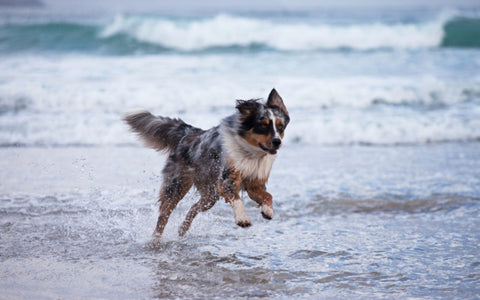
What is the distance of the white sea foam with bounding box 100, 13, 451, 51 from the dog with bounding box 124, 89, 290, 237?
60.5 ft

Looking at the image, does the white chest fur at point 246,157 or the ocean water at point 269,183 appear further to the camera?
the white chest fur at point 246,157

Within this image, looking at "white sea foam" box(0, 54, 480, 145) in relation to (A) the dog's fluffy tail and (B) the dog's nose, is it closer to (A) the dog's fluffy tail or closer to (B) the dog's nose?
(A) the dog's fluffy tail

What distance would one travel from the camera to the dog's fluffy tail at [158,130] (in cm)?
588

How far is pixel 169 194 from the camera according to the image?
18.7 ft

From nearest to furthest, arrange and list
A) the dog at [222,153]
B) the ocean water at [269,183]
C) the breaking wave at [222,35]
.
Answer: the ocean water at [269,183]
the dog at [222,153]
the breaking wave at [222,35]

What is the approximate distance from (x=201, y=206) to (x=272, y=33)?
67.7 ft

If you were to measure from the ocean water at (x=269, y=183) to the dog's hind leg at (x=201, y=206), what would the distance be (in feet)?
0.33

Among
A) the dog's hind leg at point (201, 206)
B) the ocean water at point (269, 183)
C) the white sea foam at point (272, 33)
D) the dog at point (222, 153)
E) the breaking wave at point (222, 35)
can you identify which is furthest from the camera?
the white sea foam at point (272, 33)

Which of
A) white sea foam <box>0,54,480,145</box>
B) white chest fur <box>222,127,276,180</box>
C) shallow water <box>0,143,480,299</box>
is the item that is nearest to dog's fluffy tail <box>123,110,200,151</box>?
shallow water <box>0,143,480,299</box>

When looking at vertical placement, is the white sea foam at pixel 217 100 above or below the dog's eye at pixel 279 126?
below

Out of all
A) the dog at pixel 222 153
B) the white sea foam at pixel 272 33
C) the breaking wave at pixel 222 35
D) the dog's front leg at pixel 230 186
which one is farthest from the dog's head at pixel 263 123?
the white sea foam at pixel 272 33

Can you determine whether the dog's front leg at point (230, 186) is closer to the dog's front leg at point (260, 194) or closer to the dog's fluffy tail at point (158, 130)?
the dog's front leg at point (260, 194)

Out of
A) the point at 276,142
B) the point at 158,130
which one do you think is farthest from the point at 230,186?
the point at 158,130

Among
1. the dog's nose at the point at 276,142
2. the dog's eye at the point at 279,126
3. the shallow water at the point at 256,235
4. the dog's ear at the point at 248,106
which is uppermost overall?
the dog's ear at the point at 248,106
